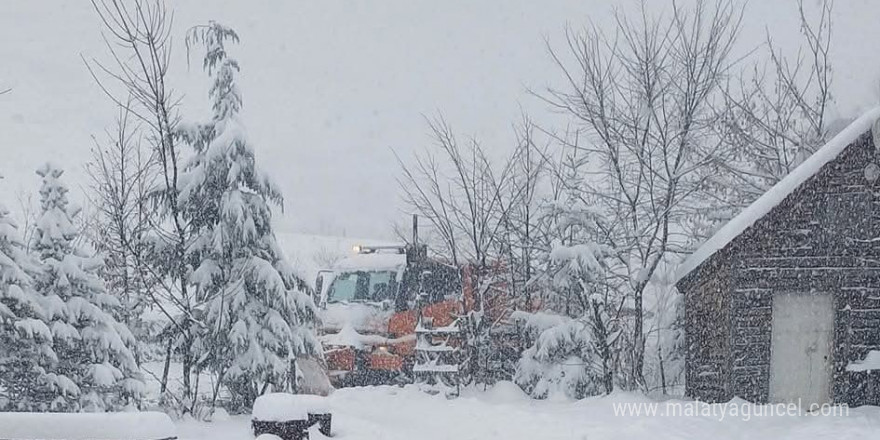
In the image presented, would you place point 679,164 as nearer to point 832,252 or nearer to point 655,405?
point 832,252

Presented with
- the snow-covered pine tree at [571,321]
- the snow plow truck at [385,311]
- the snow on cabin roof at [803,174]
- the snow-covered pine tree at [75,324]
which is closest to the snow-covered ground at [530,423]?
the snow plow truck at [385,311]

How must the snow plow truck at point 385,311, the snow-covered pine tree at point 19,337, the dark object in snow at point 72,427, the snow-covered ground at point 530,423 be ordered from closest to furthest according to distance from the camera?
1. the dark object in snow at point 72,427
2. the snow-covered ground at point 530,423
3. the snow-covered pine tree at point 19,337
4. the snow plow truck at point 385,311

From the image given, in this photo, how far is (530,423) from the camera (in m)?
10.5

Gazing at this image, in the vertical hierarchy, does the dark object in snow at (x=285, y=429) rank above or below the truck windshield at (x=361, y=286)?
below

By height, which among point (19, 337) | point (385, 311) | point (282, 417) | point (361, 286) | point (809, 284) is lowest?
point (19, 337)

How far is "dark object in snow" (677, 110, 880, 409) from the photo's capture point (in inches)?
488

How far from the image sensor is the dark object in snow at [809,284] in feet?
40.7

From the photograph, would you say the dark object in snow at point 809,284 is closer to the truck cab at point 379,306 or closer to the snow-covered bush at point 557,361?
the snow-covered bush at point 557,361

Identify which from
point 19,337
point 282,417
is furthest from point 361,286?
point 282,417

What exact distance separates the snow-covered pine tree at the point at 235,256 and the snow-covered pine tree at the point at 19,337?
4009 millimetres

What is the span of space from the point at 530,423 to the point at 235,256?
5102 mm

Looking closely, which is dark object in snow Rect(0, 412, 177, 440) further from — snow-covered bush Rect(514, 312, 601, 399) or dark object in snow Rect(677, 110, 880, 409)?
snow-covered bush Rect(514, 312, 601, 399)

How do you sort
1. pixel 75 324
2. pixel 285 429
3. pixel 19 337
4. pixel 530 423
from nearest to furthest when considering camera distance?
pixel 285 429, pixel 530 423, pixel 19 337, pixel 75 324

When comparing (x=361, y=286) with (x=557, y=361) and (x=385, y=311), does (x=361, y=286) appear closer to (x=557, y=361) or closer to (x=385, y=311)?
(x=385, y=311)
